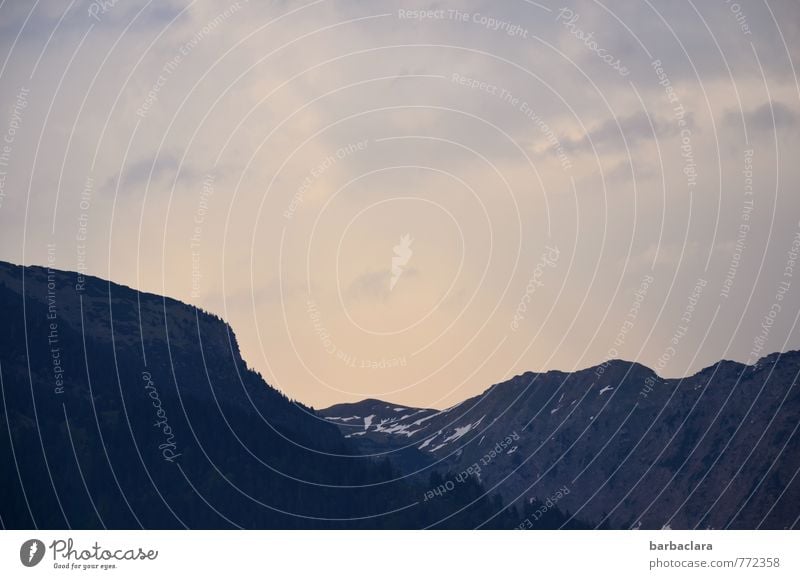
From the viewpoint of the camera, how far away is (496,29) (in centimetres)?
7025

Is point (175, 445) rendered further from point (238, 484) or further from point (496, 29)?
point (496, 29)

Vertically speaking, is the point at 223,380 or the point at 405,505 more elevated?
the point at 223,380

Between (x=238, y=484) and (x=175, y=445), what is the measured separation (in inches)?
1011

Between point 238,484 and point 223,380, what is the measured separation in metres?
49.6

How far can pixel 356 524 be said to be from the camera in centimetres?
15188
